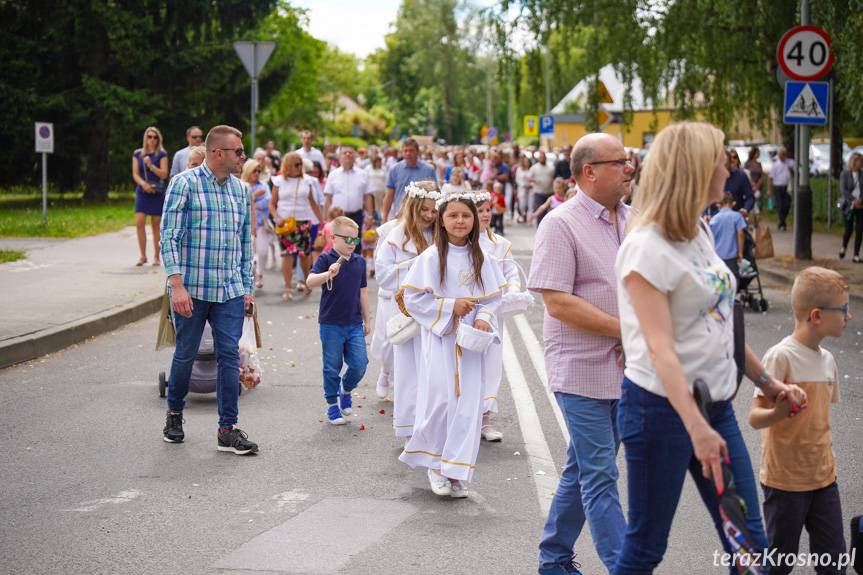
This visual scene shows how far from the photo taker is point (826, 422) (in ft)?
12.6

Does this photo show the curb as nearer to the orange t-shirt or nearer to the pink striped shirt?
the pink striped shirt

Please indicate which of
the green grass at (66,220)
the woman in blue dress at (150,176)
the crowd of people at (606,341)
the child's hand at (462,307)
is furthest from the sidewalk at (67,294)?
the child's hand at (462,307)

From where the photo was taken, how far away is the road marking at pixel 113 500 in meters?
5.25

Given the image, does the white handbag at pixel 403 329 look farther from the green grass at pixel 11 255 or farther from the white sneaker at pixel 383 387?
the green grass at pixel 11 255

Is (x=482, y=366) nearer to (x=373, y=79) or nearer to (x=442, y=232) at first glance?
(x=442, y=232)

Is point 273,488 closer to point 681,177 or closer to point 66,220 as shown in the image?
point 681,177

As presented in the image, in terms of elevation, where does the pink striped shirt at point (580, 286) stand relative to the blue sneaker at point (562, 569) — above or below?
above

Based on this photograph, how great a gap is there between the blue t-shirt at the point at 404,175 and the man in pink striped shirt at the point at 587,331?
8205 mm

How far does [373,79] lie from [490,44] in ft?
363

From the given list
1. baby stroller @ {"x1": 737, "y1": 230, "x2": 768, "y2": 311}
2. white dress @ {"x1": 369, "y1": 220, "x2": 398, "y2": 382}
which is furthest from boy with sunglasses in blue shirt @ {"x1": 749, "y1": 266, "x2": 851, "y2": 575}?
baby stroller @ {"x1": 737, "y1": 230, "x2": 768, "y2": 311}

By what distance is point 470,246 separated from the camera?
5.62 meters

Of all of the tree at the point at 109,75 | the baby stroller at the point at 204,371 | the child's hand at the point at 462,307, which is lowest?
the baby stroller at the point at 204,371

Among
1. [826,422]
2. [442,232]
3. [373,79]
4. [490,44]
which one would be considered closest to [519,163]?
[490,44]

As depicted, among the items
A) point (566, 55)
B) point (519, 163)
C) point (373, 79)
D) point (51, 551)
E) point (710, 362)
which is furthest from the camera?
point (373, 79)
